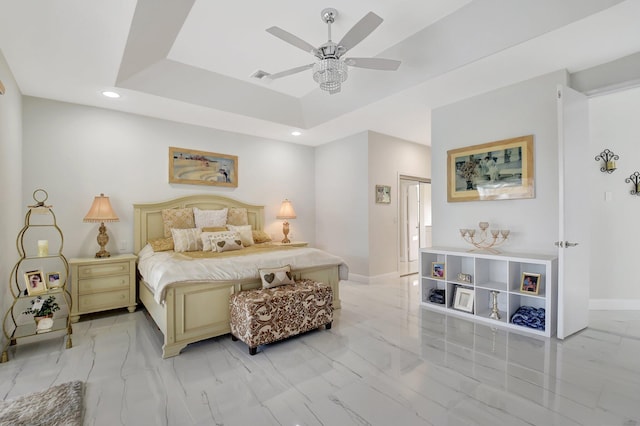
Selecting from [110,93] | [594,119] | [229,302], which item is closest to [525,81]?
[594,119]

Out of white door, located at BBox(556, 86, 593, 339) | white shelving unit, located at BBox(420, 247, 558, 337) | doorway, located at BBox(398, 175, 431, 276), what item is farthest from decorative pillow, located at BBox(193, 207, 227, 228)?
white door, located at BBox(556, 86, 593, 339)

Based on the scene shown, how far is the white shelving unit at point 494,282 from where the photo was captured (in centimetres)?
294

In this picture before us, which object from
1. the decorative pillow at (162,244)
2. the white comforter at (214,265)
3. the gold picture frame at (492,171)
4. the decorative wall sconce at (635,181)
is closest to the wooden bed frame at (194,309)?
the white comforter at (214,265)

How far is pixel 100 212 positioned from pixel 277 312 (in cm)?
Answer: 263

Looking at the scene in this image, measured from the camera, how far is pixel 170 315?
2602 millimetres

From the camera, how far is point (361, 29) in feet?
7.36

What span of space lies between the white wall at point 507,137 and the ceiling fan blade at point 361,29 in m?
2.13

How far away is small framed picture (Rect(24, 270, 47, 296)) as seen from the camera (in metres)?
2.69

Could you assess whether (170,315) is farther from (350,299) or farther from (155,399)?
(350,299)

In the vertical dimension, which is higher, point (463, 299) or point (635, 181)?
point (635, 181)

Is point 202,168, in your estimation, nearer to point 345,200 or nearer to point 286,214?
point 286,214

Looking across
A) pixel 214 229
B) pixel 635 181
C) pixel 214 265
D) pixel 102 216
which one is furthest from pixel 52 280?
pixel 635 181

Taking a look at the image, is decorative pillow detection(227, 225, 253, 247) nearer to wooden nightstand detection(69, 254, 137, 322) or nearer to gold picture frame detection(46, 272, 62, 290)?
wooden nightstand detection(69, 254, 137, 322)

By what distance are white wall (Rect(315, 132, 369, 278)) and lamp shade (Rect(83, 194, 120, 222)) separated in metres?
3.47
